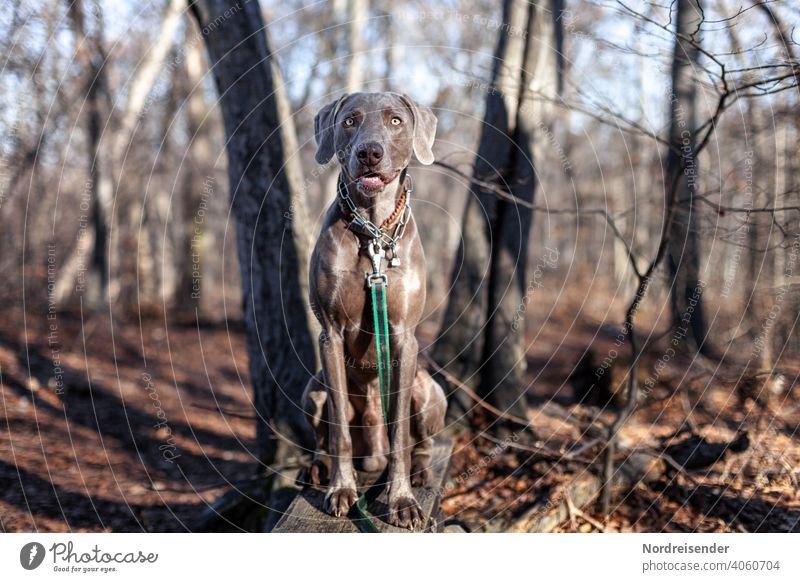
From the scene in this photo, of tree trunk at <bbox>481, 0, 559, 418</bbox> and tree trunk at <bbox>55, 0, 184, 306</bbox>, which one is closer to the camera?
tree trunk at <bbox>481, 0, 559, 418</bbox>

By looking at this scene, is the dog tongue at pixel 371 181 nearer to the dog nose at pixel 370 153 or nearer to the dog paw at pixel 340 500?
the dog nose at pixel 370 153

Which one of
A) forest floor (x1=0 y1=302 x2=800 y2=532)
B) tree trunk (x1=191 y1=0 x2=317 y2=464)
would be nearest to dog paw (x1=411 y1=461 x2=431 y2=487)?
forest floor (x1=0 y1=302 x2=800 y2=532)

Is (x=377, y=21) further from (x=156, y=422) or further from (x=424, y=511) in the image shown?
(x=424, y=511)

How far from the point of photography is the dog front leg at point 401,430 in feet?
14.6

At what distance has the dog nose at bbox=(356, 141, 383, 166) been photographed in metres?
3.67

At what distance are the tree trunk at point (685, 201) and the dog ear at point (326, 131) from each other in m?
2.67

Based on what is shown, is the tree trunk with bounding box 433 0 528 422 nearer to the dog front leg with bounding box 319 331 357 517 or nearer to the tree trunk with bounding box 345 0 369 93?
the dog front leg with bounding box 319 331 357 517

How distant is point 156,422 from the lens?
34.5ft

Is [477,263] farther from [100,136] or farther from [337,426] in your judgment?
[100,136]

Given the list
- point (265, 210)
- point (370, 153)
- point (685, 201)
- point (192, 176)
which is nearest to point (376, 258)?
point (370, 153)

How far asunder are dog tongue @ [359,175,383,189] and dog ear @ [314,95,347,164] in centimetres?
33

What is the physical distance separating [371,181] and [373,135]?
246mm

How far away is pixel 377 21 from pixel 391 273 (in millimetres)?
22005

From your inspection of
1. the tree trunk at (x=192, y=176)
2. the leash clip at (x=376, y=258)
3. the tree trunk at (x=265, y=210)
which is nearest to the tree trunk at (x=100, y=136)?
the tree trunk at (x=192, y=176)
